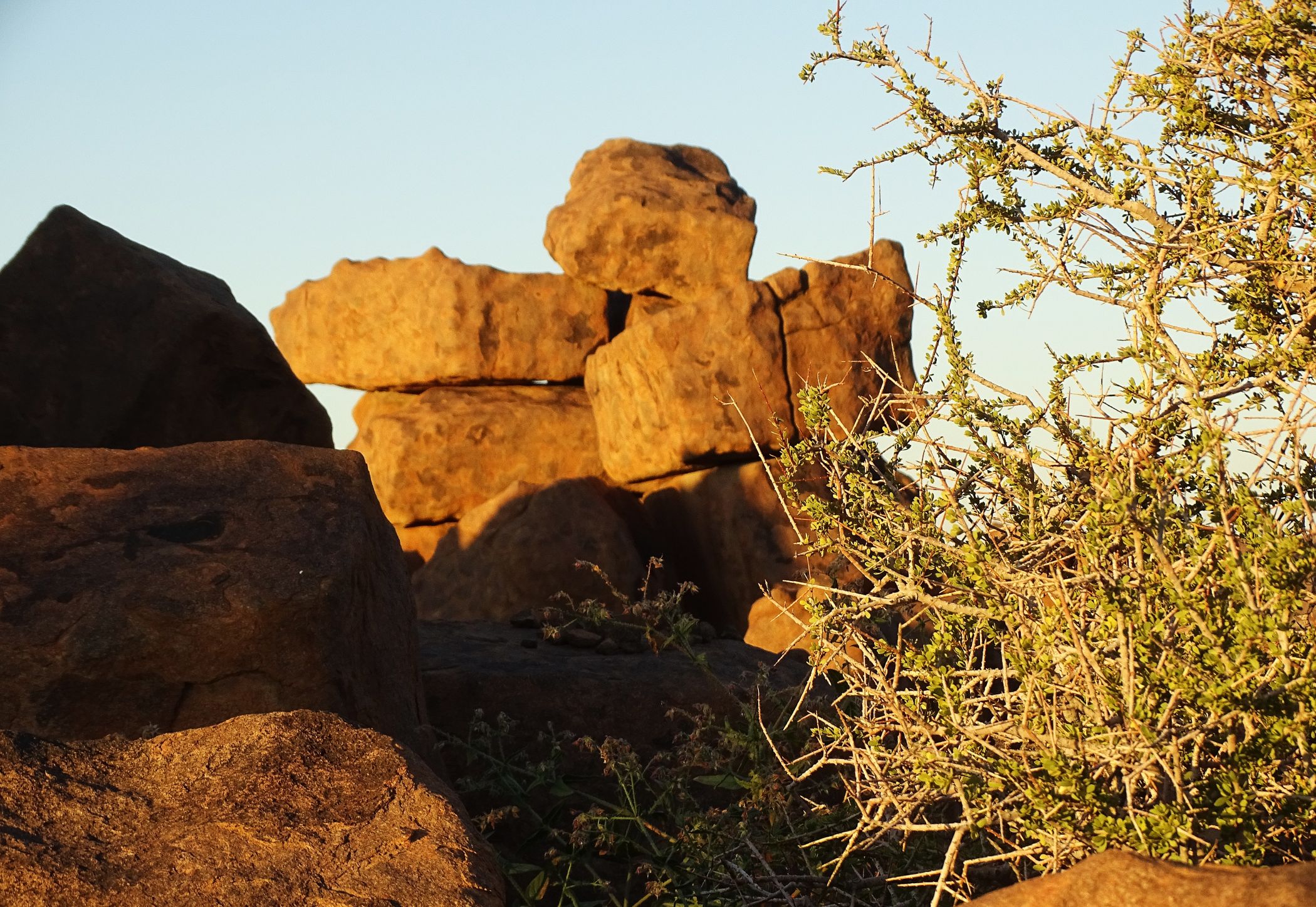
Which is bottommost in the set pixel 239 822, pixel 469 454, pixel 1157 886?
pixel 239 822

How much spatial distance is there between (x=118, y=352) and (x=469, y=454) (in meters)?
6.08

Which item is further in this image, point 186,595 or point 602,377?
point 602,377

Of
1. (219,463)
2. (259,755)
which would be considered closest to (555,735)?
(219,463)

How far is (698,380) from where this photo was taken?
10188mm

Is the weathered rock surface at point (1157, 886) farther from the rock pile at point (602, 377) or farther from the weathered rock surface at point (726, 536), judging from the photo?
the weathered rock surface at point (726, 536)

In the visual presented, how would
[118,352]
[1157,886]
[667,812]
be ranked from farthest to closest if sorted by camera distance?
[118,352] → [667,812] → [1157,886]

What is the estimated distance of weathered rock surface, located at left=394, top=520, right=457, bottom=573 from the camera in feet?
38.4

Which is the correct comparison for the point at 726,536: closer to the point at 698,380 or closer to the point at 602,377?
the point at 698,380

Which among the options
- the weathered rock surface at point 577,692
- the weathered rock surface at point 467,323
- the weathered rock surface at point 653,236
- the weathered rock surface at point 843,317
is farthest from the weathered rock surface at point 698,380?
the weathered rock surface at point 577,692

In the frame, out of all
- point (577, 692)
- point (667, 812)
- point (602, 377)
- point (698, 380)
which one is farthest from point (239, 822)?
point (602, 377)

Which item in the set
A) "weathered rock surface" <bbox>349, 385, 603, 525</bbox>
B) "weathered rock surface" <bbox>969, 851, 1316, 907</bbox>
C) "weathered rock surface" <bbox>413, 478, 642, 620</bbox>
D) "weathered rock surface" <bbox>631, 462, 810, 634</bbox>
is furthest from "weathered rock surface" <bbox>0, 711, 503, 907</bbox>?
"weathered rock surface" <bbox>349, 385, 603, 525</bbox>

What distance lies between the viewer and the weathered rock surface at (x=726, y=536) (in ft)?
32.7

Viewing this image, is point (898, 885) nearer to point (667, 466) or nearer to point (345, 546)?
point (345, 546)

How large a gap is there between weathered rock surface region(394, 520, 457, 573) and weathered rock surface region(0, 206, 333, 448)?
18.9 ft
